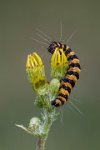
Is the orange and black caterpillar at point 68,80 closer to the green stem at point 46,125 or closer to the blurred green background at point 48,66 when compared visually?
the green stem at point 46,125

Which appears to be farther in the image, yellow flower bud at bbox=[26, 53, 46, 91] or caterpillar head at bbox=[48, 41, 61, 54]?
caterpillar head at bbox=[48, 41, 61, 54]

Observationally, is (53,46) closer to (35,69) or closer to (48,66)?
(35,69)

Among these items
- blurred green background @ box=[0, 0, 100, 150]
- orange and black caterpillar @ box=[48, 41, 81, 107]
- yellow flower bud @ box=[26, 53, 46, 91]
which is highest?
blurred green background @ box=[0, 0, 100, 150]

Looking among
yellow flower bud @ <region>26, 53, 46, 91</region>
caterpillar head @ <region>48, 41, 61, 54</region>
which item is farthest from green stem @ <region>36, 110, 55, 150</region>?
caterpillar head @ <region>48, 41, 61, 54</region>

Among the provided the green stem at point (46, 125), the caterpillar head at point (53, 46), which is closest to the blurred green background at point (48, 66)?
the caterpillar head at point (53, 46)

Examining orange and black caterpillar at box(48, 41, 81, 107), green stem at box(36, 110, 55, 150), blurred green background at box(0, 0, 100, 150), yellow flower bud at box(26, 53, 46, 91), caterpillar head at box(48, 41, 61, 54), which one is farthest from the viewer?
blurred green background at box(0, 0, 100, 150)

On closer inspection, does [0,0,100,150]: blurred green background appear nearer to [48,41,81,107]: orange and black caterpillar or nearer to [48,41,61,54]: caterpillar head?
[48,41,61,54]: caterpillar head

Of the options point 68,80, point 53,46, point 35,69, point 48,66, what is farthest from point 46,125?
point 48,66

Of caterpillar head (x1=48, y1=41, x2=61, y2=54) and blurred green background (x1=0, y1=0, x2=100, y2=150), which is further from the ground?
blurred green background (x1=0, y1=0, x2=100, y2=150)
